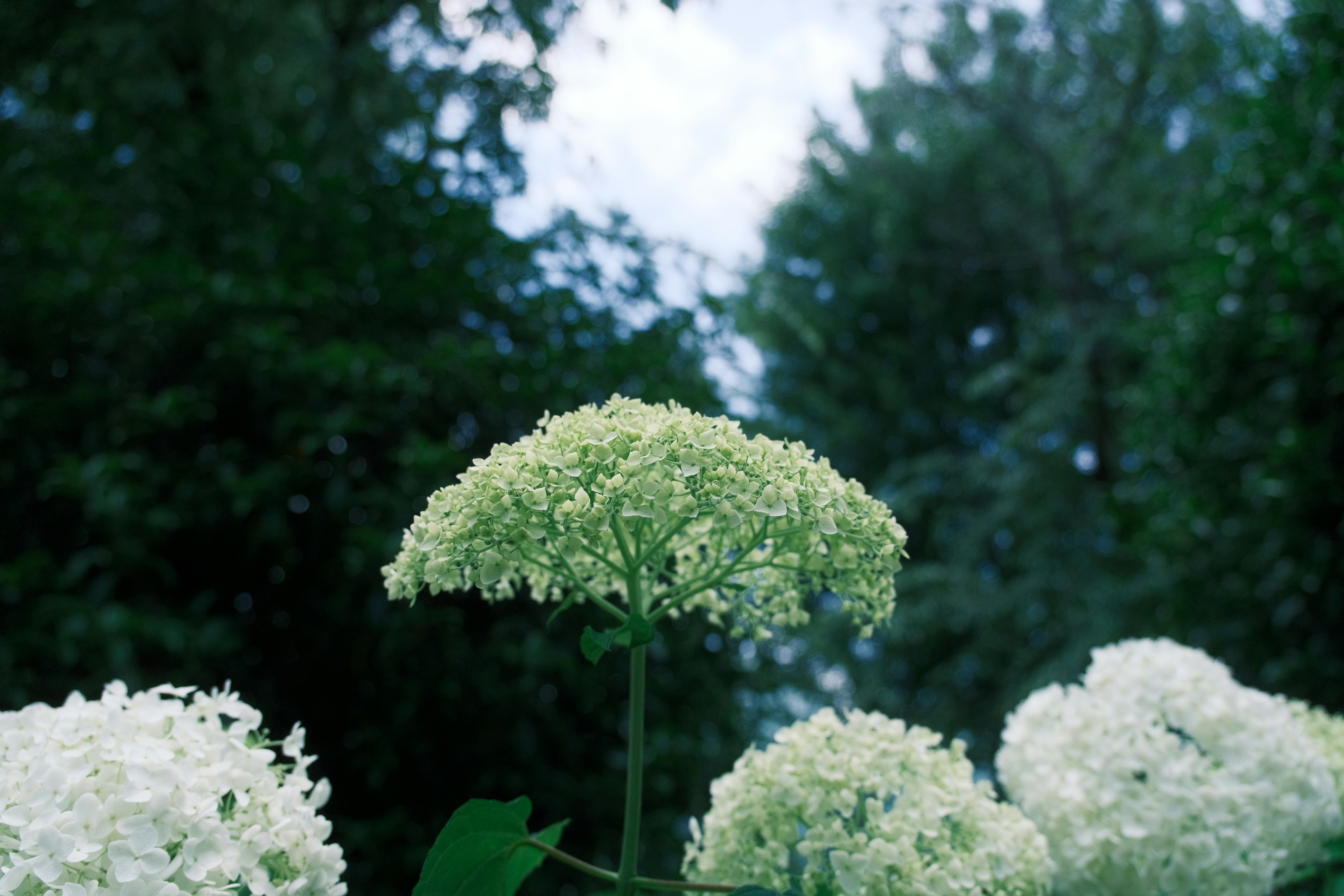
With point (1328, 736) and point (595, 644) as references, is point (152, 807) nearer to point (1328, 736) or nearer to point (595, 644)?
point (595, 644)

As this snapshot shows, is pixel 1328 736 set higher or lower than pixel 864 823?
higher

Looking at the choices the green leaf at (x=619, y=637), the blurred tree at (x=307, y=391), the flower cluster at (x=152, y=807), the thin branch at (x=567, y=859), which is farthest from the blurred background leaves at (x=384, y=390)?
the green leaf at (x=619, y=637)

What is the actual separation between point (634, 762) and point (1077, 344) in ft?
21.5

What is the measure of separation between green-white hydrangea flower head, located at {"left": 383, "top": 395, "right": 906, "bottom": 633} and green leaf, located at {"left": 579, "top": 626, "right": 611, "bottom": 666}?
3.0 inches

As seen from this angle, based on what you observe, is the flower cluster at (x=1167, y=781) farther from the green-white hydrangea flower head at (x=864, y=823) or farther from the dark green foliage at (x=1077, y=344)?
the dark green foliage at (x=1077, y=344)

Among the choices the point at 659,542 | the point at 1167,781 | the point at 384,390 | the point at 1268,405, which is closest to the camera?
the point at 659,542

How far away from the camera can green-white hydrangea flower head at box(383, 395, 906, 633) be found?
29.6 inches

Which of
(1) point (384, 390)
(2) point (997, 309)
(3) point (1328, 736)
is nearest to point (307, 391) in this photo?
(1) point (384, 390)

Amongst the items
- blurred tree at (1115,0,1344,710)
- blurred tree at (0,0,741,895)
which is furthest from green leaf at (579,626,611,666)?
blurred tree at (1115,0,1344,710)

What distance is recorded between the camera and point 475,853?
0.81 meters

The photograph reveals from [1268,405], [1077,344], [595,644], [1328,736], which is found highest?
[1077,344]

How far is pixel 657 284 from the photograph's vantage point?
9.77ft

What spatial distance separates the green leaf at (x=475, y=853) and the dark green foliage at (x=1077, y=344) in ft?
7.21

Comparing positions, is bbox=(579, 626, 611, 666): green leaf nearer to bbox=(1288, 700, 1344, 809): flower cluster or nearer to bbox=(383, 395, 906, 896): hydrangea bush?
bbox=(383, 395, 906, 896): hydrangea bush
